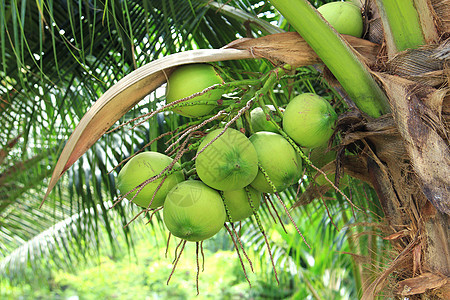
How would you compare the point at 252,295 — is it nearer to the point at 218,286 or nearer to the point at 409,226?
the point at 218,286

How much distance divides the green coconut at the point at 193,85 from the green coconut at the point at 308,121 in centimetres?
→ 15

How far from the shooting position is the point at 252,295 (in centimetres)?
709

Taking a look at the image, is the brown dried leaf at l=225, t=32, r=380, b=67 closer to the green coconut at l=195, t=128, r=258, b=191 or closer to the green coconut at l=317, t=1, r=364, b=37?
the green coconut at l=317, t=1, r=364, b=37

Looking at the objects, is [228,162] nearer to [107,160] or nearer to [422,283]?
[422,283]

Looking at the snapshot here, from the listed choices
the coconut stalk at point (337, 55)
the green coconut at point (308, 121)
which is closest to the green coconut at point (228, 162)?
the green coconut at point (308, 121)

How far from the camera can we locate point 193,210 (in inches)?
31.5

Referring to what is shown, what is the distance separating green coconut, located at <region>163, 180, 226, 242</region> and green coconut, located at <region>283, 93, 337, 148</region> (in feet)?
0.64

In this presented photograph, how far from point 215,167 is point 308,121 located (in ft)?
0.68

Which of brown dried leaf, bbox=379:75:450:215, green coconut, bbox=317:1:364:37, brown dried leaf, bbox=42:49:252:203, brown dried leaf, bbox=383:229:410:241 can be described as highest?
brown dried leaf, bbox=42:49:252:203

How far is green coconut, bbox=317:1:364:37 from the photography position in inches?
38.9

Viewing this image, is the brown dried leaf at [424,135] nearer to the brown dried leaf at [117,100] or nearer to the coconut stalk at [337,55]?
the coconut stalk at [337,55]

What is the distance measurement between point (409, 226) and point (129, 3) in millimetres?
1220

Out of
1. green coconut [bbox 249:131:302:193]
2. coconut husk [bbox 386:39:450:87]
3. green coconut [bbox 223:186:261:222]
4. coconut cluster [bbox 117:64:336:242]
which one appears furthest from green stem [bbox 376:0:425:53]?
green coconut [bbox 223:186:261:222]

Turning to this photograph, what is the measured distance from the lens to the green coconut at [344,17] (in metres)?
0.99
